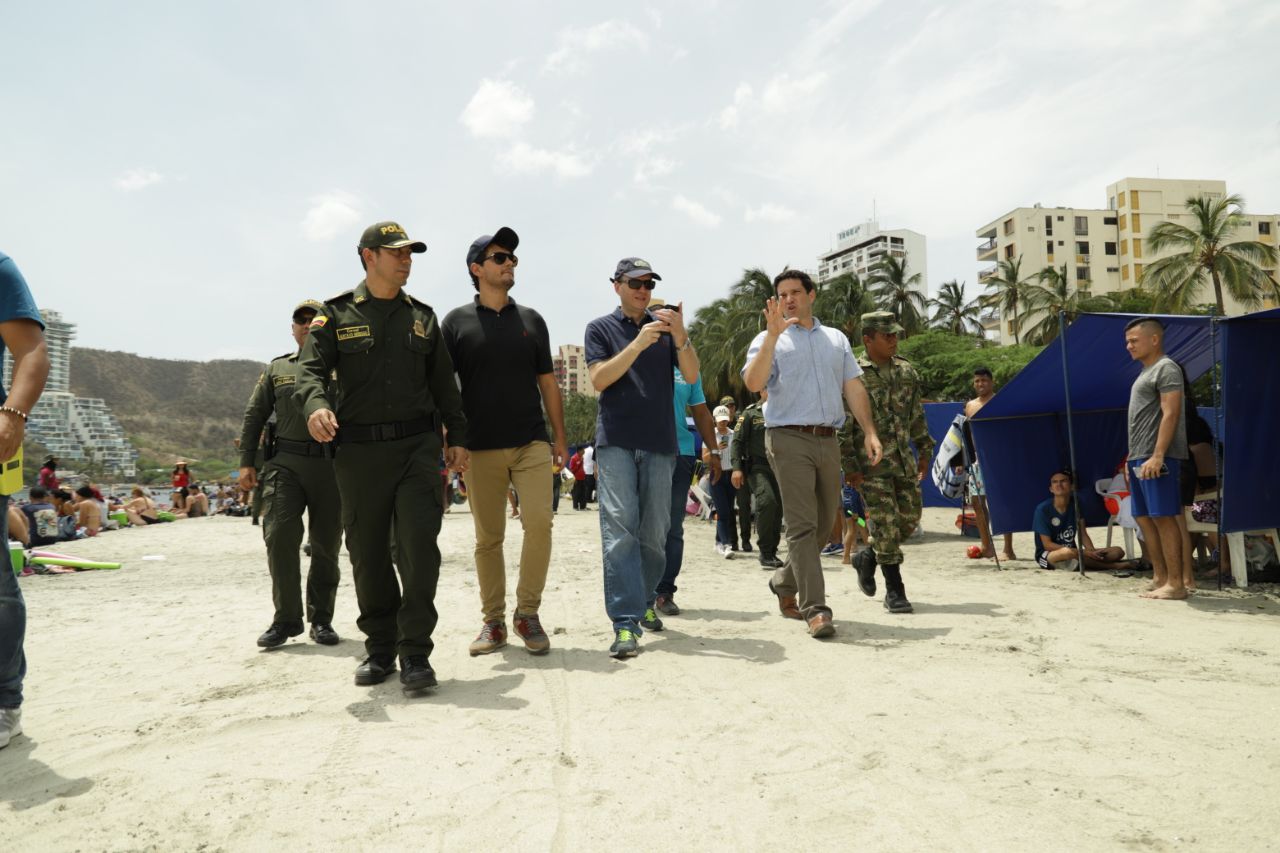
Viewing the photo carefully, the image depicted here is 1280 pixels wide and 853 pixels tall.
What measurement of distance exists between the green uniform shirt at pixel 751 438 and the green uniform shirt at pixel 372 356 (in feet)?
16.7

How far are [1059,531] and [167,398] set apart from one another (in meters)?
177

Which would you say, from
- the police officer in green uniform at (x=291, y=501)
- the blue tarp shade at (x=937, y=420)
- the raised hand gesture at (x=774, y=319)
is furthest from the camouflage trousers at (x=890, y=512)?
the blue tarp shade at (x=937, y=420)

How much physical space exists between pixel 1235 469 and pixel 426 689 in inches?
237

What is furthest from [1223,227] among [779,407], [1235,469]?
[779,407]

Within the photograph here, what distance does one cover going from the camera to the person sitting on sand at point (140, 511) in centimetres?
1991

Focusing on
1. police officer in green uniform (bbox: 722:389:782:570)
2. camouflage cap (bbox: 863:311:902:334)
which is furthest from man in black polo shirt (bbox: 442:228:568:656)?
Answer: police officer in green uniform (bbox: 722:389:782:570)

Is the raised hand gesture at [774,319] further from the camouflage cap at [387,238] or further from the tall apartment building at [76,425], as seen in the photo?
the tall apartment building at [76,425]

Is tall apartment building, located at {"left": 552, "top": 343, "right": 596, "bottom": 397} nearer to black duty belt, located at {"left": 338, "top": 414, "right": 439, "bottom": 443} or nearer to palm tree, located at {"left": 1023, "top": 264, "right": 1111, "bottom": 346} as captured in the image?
palm tree, located at {"left": 1023, "top": 264, "right": 1111, "bottom": 346}

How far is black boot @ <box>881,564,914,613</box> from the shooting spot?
556cm

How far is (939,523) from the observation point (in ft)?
44.5

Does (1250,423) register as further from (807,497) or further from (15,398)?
(15,398)

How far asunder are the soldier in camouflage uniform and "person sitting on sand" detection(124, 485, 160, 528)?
17.3 meters

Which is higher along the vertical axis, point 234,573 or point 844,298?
point 844,298

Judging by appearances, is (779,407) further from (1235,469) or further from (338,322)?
(1235,469)
